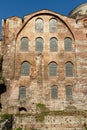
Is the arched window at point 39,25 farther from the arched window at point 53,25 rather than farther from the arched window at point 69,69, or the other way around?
the arched window at point 69,69

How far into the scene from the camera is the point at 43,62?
1348 inches

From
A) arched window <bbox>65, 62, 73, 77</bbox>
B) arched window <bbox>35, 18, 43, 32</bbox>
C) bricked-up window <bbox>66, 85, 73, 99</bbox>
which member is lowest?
bricked-up window <bbox>66, 85, 73, 99</bbox>

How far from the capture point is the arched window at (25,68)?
33938 mm

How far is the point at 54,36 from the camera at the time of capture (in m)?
35.4

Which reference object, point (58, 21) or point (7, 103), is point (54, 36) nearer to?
point (58, 21)

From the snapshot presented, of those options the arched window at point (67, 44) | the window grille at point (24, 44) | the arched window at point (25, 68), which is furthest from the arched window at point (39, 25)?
the arched window at point (25, 68)

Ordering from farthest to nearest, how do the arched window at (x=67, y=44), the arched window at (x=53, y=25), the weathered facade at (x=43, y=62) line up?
1. the arched window at (x=53, y=25)
2. the arched window at (x=67, y=44)
3. the weathered facade at (x=43, y=62)

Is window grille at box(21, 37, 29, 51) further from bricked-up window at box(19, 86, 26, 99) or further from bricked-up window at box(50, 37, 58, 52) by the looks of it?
bricked-up window at box(19, 86, 26, 99)

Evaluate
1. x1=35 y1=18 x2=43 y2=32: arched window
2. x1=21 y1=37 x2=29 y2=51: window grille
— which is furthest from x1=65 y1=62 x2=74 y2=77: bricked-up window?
x1=35 y1=18 x2=43 y2=32: arched window

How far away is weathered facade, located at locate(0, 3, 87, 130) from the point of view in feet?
107

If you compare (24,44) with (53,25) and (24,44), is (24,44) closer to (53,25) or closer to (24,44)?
(24,44)

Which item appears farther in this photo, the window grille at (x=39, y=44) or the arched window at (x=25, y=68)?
the window grille at (x=39, y=44)

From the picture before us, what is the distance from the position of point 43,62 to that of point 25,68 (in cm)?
231

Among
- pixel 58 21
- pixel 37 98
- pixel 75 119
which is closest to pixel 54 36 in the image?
pixel 58 21
